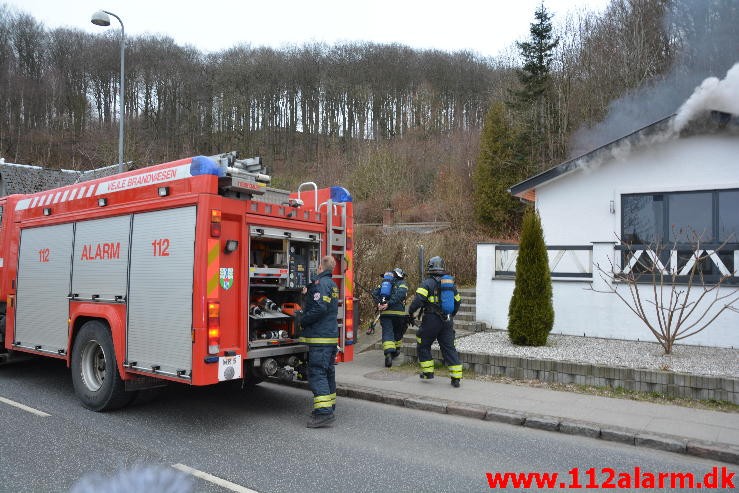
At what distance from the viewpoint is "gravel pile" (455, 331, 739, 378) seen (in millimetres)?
7516

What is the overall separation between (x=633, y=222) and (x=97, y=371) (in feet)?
35.0

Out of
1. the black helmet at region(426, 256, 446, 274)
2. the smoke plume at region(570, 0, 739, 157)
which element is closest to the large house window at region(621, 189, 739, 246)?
the smoke plume at region(570, 0, 739, 157)

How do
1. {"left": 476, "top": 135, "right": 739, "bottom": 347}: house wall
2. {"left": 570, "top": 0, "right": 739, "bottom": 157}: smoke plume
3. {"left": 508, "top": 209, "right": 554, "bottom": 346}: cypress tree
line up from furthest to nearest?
1. {"left": 570, "top": 0, "right": 739, "bottom": 157}: smoke plume
2. {"left": 476, "top": 135, "right": 739, "bottom": 347}: house wall
3. {"left": 508, "top": 209, "right": 554, "bottom": 346}: cypress tree

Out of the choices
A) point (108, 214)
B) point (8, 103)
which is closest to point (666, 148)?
point (108, 214)

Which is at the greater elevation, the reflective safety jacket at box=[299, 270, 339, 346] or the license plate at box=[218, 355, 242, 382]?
the reflective safety jacket at box=[299, 270, 339, 346]

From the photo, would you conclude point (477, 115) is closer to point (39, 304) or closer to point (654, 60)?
point (654, 60)

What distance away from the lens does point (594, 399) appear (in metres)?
6.90

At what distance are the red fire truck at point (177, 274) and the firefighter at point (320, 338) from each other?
391 millimetres

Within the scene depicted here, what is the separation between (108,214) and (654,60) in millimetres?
21809

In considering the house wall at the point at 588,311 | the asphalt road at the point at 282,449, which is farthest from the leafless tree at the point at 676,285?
the asphalt road at the point at 282,449

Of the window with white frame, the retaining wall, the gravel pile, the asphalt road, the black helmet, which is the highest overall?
the window with white frame

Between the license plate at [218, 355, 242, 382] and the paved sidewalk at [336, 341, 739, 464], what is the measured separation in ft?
7.42

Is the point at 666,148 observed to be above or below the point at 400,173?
below

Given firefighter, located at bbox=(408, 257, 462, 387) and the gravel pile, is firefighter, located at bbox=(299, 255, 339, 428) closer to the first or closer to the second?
firefighter, located at bbox=(408, 257, 462, 387)
